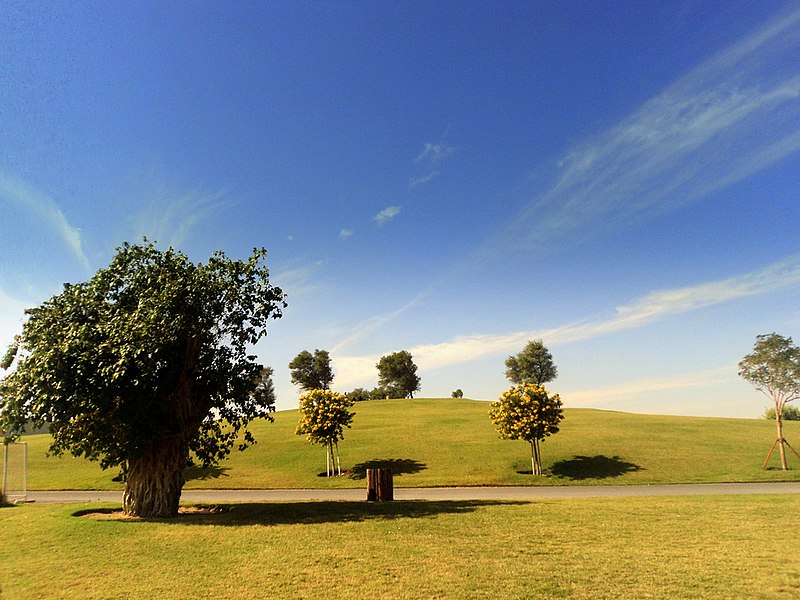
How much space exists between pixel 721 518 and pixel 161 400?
66.5 ft

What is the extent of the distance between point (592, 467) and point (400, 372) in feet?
266

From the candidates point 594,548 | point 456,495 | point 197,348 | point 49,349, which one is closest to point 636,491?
point 456,495

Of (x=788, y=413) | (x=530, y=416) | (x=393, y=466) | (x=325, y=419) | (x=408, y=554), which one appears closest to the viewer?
(x=408, y=554)

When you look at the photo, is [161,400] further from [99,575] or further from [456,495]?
[456,495]

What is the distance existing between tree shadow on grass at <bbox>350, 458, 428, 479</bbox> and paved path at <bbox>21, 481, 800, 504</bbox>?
5.85 meters

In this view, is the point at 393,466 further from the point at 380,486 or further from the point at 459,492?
the point at 380,486

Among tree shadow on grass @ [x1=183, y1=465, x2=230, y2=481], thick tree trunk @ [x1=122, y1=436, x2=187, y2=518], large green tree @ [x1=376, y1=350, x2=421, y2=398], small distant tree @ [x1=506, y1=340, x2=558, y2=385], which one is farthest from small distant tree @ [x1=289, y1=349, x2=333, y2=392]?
thick tree trunk @ [x1=122, y1=436, x2=187, y2=518]

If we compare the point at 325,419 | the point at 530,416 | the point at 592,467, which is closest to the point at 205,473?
the point at 325,419

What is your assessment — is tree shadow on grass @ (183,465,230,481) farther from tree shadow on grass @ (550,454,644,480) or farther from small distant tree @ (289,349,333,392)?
small distant tree @ (289,349,333,392)

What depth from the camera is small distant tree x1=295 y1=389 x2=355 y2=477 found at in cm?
3619

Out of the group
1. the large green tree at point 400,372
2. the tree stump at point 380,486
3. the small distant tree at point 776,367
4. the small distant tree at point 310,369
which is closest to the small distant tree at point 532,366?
the large green tree at point 400,372

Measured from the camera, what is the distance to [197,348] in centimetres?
1883

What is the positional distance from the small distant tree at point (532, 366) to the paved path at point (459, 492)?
7439 centimetres

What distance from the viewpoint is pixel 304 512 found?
17.5 meters
